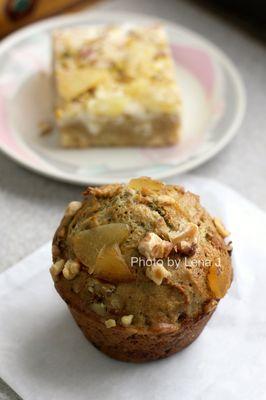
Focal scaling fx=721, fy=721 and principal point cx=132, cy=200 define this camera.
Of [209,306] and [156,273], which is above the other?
[156,273]

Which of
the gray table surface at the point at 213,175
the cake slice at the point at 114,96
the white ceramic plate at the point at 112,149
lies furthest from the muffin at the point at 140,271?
the cake slice at the point at 114,96

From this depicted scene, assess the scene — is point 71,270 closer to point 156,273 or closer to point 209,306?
point 156,273

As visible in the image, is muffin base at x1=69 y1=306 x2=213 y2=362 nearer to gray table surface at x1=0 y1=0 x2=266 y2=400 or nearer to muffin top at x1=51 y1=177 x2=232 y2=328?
muffin top at x1=51 y1=177 x2=232 y2=328

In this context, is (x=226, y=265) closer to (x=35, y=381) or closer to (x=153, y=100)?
(x=35, y=381)

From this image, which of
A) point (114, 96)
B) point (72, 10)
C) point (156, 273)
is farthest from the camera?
point (72, 10)

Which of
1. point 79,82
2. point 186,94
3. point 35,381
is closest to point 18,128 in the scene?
point 79,82

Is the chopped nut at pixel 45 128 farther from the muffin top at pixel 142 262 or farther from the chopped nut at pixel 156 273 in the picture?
the chopped nut at pixel 156 273

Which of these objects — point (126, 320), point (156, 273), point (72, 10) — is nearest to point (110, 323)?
point (126, 320)
